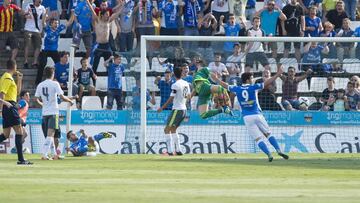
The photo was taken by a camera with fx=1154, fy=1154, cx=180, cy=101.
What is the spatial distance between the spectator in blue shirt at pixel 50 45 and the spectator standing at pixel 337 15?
891 centimetres

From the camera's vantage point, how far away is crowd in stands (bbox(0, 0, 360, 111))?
111 ft

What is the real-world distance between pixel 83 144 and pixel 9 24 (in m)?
7.85

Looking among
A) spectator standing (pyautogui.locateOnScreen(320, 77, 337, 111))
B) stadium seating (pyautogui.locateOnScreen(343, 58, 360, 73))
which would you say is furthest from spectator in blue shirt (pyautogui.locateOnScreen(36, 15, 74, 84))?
stadium seating (pyautogui.locateOnScreen(343, 58, 360, 73))

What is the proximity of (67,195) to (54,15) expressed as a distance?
2135 centimetres

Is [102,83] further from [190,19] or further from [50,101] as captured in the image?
[50,101]

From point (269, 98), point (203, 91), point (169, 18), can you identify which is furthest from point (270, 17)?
point (203, 91)

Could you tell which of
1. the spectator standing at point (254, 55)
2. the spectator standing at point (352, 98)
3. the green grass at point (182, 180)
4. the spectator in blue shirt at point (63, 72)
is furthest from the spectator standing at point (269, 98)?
the spectator in blue shirt at point (63, 72)

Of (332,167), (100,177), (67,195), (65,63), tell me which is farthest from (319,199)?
(65,63)

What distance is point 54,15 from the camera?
37.9 meters

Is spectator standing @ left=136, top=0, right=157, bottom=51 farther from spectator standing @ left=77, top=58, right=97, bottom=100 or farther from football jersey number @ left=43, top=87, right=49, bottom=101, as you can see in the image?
football jersey number @ left=43, top=87, right=49, bottom=101

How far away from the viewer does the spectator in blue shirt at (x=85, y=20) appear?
37.2 metres

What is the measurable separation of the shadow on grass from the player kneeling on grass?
2.99 meters

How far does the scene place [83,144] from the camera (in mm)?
30531

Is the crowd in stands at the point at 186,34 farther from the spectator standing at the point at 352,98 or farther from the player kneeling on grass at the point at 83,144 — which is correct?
the player kneeling on grass at the point at 83,144
